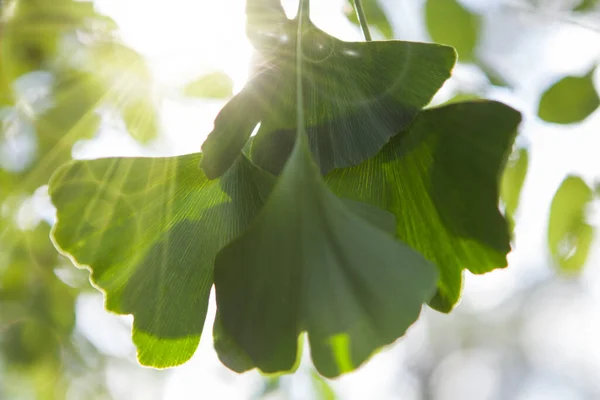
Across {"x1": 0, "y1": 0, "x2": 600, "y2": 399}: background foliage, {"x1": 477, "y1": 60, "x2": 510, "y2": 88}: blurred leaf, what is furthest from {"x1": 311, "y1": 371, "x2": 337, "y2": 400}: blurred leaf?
{"x1": 477, "y1": 60, "x2": 510, "y2": 88}: blurred leaf

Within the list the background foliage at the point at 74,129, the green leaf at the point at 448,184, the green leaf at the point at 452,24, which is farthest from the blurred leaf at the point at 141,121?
the green leaf at the point at 448,184

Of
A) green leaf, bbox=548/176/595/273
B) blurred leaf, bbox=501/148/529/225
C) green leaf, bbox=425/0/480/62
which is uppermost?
green leaf, bbox=425/0/480/62

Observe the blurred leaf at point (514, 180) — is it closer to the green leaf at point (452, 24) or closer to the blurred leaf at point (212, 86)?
the green leaf at point (452, 24)

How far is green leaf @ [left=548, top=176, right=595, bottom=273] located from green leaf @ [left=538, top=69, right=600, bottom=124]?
95mm

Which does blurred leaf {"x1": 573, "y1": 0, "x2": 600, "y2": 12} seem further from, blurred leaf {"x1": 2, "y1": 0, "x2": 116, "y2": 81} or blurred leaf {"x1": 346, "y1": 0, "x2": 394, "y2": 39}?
blurred leaf {"x1": 2, "y1": 0, "x2": 116, "y2": 81}

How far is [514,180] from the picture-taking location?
787mm

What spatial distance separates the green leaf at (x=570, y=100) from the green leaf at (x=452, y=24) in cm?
14

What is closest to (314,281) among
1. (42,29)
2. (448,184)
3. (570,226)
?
(448,184)

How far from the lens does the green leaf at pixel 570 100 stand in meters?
0.80

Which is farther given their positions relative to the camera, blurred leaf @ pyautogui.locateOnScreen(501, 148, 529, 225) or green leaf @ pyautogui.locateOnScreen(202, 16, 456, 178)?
blurred leaf @ pyautogui.locateOnScreen(501, 148, 529, 225)

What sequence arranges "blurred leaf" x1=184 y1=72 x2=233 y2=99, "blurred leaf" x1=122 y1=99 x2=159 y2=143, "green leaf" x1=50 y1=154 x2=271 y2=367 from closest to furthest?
"green leaf" x1=50 y1=154 x2=271 y2=367
"blurred leaf" x1=184 y1=72 x2=233 y2=99
"blurred leaf" x1=122 y1=99 x2=159 y2=143

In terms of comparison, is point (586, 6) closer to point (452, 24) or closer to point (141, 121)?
point (452, 24)

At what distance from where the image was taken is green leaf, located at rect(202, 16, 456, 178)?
0.44m

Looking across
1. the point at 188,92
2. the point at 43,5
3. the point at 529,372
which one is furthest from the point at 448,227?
the point at 529,372
